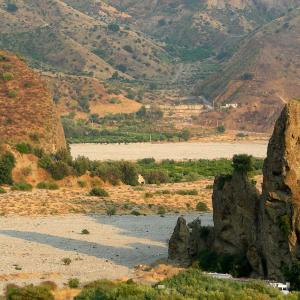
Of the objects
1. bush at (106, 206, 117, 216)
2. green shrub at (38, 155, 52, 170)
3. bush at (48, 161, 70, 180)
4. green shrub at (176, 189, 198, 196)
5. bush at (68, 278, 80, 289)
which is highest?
green shrub at (38, 155, 52, 170)

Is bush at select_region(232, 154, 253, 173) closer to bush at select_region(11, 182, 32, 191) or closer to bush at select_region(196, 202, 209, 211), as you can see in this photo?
bush at select_region(196, 202, 209, 211)

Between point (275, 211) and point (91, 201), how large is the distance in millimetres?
28364

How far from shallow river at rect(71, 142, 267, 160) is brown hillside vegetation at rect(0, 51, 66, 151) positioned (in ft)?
67.6

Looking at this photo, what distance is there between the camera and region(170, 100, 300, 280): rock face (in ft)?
96.9

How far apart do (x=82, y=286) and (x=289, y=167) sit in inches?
344

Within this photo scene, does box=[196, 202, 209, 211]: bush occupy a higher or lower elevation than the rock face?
lower

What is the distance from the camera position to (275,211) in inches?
1188

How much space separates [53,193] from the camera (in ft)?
198

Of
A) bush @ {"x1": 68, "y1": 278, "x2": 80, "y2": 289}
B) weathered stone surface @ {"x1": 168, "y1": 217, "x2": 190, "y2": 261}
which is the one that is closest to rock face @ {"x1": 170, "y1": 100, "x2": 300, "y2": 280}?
weathered stone surface @ {"x1": 168, "y1": 217, "x2": 190, "y2": 261}

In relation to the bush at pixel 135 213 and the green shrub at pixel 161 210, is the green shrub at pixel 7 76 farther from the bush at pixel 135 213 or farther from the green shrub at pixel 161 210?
the bush at pixel 135 213

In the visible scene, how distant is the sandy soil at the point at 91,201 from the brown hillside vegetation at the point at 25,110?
33.7ft

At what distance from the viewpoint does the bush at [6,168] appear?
64.1 m

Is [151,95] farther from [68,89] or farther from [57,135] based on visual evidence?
Answer: [57,135]

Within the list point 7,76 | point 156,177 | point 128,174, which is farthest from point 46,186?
point 7,76
